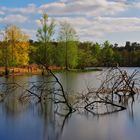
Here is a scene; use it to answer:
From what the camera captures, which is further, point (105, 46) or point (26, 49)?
point (105, 46)

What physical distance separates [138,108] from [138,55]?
97.1 metres

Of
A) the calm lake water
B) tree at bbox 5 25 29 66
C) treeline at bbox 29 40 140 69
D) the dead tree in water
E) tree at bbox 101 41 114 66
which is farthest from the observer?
tree at bbox 101 41 114 66

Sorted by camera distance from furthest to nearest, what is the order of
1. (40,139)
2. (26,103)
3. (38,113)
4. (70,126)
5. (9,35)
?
(9,35) < (26,103) < (38,113) < (70,126) < (40,139)

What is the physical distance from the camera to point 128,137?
13820 mm

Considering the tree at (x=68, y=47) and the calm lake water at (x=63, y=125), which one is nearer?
the calm lake water at (x=63, y=125)

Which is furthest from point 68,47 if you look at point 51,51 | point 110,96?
point 110,96

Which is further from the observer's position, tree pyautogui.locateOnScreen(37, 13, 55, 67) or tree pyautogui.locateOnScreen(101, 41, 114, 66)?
tree pyautogui.locateOnScreen(101, 41, 114, 66)

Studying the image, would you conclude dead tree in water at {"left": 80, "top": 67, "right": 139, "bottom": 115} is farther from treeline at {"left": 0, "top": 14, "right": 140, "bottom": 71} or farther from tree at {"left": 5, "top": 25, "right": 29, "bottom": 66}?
tree at {"left": 5, "top": 25, "right": 29, "bottom": 66}

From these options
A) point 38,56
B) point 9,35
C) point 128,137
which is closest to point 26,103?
point 128,137

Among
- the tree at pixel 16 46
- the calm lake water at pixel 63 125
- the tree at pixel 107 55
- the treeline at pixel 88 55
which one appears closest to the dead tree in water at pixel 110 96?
the calm lake water at pixel 63 125

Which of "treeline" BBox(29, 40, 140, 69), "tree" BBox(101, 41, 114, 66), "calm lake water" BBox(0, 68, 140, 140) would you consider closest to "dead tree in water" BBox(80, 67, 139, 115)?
"calm lake water" BBox(0, 68, 140, 140)

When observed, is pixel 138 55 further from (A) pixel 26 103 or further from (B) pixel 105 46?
(A) pixel 26 103

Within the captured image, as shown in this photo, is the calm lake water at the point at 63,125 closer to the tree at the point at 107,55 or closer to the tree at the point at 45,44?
the tree at the point at 45,44

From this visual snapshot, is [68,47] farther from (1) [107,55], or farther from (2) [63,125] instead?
(2) [63,125]
